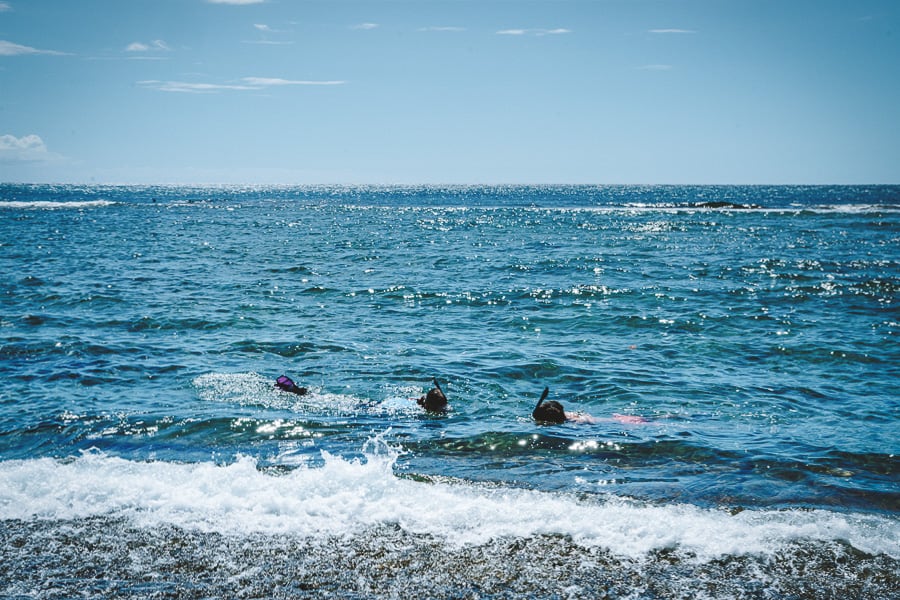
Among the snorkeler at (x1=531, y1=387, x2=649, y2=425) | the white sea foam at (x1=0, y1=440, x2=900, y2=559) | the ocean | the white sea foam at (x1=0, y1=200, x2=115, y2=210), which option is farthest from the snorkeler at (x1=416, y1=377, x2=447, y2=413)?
the white sea foam at (x1=0, y1=200, x2=115, y2=210)

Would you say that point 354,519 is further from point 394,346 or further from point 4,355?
point 4,355

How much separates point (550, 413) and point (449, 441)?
2157 millimetres

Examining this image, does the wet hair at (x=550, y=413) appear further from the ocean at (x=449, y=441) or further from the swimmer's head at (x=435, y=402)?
the swimmer's head at (x=435, y=402)

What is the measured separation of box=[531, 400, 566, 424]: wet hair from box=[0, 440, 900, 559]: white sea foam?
126 inches

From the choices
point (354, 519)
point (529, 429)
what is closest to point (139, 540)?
point (354, 519)

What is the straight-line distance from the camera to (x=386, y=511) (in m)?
7.50

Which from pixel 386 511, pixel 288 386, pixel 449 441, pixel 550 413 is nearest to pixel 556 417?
pixel 550 413

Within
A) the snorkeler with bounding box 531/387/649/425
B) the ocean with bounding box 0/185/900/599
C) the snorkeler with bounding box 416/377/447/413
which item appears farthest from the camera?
the snorkeler with bounding box 416/377/447/413

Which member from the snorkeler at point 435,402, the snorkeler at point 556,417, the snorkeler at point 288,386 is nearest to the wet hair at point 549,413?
the snorkeler at point 556,417

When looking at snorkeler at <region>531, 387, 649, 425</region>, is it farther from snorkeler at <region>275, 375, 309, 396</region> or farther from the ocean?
snorkeler at <region>275, 375, 309, 396</region>

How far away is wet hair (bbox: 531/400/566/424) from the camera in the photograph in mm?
11414

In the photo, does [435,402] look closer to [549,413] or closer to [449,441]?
[449,441]

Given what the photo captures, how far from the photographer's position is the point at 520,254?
39.8 metres

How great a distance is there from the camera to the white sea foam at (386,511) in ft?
22.9
